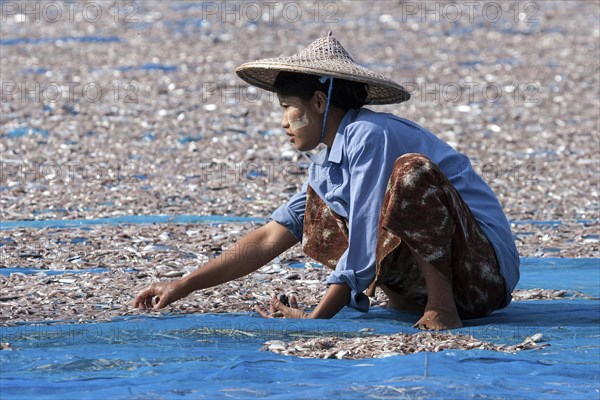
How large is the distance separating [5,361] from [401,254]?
1.18m

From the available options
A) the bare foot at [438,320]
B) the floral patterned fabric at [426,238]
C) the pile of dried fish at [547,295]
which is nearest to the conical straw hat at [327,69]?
the floral patterned fabric at [426,238]

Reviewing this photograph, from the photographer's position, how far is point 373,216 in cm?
319

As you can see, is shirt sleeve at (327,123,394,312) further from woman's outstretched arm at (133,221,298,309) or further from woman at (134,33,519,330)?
woman's outstretched arm at (133,221,298,309)

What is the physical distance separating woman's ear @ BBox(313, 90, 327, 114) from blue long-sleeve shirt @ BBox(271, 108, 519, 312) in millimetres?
77

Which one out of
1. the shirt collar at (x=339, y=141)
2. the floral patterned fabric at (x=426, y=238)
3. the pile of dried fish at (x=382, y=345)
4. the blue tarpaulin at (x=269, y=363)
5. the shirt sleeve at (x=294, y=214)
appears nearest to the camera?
the blue tarpaulin at (x=269, y=363)

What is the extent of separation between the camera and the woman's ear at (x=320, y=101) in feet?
11.1

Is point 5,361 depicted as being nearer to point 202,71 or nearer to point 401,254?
point 401,254

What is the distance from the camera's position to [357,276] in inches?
127

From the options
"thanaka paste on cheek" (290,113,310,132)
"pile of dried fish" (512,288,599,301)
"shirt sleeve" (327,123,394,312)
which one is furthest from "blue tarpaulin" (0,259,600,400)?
"thanaka paste on cheek" (290,113,310,132)

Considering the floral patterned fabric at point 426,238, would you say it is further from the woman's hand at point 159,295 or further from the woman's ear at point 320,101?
the woman's hand at point 159,295

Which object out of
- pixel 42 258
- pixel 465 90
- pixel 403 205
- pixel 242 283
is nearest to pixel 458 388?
pixel 403 205

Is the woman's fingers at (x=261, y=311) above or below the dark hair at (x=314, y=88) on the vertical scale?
below

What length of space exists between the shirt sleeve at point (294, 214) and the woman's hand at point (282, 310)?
0.24m

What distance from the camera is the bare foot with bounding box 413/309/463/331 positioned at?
320 cm
